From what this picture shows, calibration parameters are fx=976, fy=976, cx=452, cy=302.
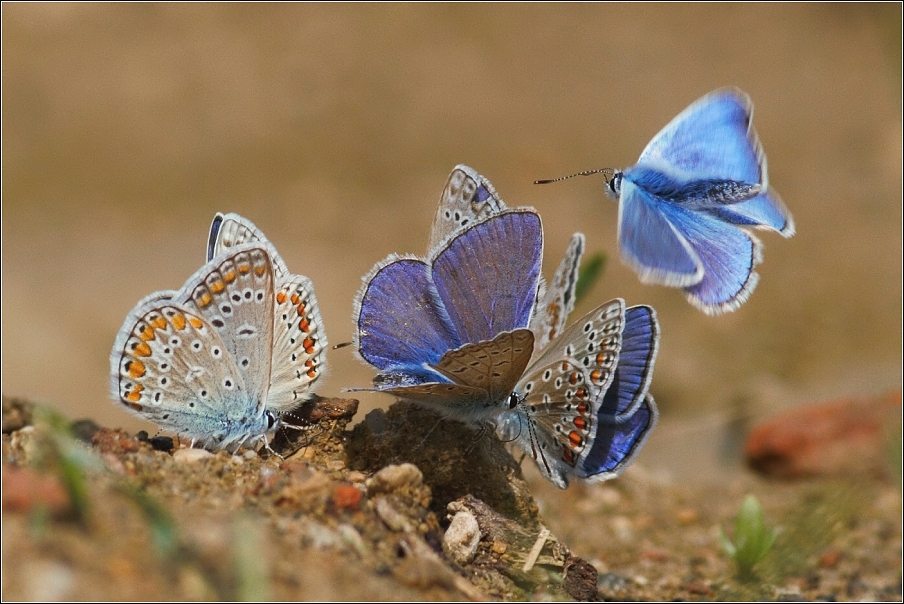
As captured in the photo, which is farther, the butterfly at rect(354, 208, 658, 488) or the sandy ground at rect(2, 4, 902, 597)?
the sandy ground at rect(2, 4, 902, 597)

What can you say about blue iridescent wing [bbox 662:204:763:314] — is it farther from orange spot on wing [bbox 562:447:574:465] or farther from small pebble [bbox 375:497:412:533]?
small pebble [bbox 375:497:412:533]

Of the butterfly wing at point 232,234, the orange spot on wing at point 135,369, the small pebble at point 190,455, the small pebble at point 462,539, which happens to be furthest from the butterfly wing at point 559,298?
the orange spot on wing at point 135,369

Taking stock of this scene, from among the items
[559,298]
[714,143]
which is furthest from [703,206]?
[559,298]

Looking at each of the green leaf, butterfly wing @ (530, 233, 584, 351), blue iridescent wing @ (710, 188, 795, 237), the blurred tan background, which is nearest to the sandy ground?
the blurred tan background

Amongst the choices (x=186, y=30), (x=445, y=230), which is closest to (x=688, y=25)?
(x=186, y=30)

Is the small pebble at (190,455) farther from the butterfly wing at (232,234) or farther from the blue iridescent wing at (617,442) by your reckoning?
the blue iridescent wing at (617,442)

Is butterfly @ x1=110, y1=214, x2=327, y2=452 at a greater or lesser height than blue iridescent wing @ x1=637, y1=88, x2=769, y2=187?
lesser

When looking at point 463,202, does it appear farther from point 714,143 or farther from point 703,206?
point 714,143
